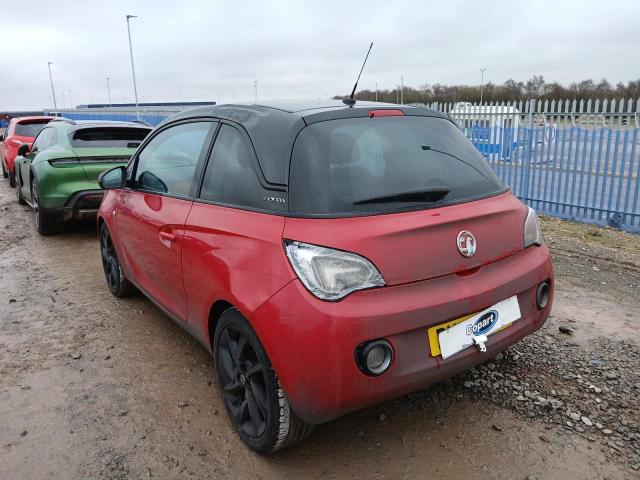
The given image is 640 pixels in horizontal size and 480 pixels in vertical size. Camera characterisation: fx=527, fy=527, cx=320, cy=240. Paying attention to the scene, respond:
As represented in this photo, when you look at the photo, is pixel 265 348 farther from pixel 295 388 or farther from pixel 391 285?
pixel 391 285

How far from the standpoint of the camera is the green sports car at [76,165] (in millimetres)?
6594

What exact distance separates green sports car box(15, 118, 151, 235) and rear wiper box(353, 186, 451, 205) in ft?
17.2

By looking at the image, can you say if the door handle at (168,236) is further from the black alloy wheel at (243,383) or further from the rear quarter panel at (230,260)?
the black alloy wheel at (243,383)

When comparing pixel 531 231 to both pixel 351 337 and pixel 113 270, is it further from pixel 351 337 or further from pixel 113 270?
pixel 113 270

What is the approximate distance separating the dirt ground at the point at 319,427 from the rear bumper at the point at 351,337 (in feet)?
1.72

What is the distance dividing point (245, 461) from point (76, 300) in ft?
9.60

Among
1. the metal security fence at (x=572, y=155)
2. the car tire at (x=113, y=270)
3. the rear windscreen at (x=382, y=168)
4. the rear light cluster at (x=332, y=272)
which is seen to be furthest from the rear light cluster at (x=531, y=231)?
the metal security fence at (x=572, y=155)

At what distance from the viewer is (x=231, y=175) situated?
2.72 m

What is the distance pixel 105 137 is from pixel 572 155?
707 centimetres

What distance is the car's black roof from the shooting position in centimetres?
243

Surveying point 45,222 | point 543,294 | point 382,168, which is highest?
point 382,168

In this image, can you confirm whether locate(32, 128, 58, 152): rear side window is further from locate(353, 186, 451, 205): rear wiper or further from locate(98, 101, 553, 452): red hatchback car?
locate(353, 186, 451, 205): rear wiper

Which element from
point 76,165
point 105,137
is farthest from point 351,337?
point 105,137

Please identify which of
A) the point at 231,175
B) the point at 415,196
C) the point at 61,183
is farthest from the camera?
the point at 61,183
